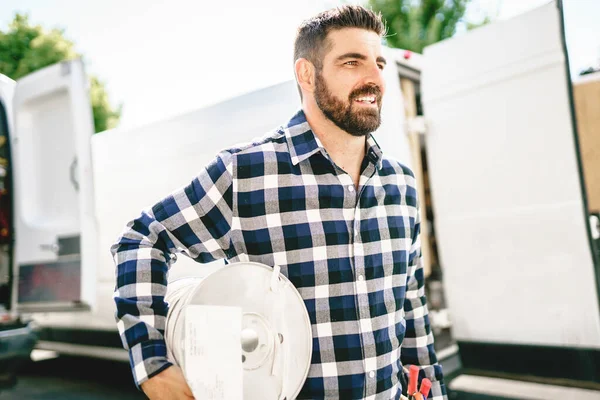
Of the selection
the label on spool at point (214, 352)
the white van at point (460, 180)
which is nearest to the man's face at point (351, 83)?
the label on spool at point (214, 352)

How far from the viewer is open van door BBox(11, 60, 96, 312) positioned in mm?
3281

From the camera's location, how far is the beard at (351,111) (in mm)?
1440

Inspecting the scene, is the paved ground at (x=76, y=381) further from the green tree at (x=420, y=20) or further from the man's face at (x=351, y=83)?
the green tree at (x=420, y=20)

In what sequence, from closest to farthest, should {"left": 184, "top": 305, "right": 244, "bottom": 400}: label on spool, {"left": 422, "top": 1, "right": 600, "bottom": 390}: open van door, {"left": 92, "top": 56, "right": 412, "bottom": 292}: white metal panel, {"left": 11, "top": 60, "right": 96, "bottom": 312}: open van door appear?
1. {"left": 184, "top": 305, "right": 244, "bottom": 400}: label on spool
2. {"left": 422, "top": 1, "right": 600, "bottom": 390}: open van door
3. {"left": 92, "top": 56, "right": 412, "bottom": 292}: white metal panel
4. {"left": 11, "top": 60, "right": 96, "bottom": 312}: open van door

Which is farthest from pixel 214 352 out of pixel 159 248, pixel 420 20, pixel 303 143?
pixel 420 20

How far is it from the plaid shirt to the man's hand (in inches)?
4.7

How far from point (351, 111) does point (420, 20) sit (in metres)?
15.3

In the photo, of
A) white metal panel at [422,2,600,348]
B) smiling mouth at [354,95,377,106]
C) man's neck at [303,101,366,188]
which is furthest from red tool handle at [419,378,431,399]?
white metal panel at [422,2,600,348]

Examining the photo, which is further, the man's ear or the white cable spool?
the man's ear

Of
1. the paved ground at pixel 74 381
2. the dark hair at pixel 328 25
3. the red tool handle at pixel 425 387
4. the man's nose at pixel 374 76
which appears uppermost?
the dark hair at pixel 328 25

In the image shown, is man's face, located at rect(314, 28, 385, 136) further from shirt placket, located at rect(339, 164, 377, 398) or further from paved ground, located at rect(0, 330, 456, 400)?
paved ground, located at rect(0, 330, 456, 400)

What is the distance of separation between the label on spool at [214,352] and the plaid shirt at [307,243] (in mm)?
141

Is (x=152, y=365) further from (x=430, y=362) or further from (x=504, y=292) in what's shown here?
(x=504, y=292)

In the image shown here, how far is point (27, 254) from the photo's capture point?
12.2 feet
